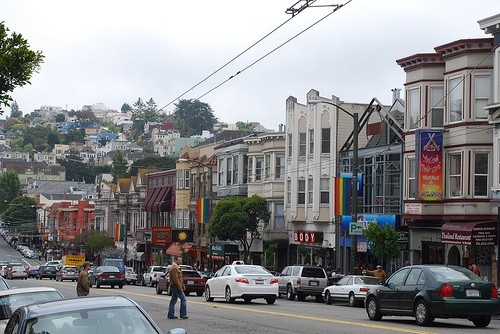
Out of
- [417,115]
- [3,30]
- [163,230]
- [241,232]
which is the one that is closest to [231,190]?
[241,232]

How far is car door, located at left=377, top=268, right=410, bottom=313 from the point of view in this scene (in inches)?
990

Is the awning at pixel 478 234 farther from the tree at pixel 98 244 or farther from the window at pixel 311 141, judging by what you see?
the tree at pixel 98 244

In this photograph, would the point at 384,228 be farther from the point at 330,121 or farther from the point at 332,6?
the point at 332,6

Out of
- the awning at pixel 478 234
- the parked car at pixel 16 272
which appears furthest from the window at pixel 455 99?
the parked car at pixel 16 272

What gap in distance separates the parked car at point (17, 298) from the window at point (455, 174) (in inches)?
1128

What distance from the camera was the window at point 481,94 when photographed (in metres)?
43.4

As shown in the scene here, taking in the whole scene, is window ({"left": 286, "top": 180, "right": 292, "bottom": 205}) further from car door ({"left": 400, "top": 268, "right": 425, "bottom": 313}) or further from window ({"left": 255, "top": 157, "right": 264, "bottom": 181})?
car door ({"left": 400, "top": 268, "right": 425, "bottom": 313})

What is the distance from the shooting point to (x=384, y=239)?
46844mm

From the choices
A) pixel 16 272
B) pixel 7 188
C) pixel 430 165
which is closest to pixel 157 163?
pixel 7 188

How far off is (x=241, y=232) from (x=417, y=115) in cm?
2303

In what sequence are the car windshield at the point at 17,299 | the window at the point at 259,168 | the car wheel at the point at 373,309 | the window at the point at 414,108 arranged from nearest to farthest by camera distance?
the car windshield at the point at 17,299
the car wheel at the point at 373,309
the window at the point at 414,108
the window at the point at 259,168

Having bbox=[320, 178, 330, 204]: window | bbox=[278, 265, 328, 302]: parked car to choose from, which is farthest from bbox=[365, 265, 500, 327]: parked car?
bbox=[320, 178, 330, 204]: window

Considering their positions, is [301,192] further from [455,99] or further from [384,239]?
[455,99]

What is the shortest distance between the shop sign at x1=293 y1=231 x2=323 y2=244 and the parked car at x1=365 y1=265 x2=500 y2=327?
3556 cm
